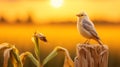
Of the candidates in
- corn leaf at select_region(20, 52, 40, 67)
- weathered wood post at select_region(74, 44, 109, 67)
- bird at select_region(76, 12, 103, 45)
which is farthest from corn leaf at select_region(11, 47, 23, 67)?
bird at select_region(76, 12, 103, 45)

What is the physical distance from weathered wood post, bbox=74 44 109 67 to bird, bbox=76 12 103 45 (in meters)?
0.51

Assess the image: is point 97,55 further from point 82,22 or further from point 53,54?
point 82,22

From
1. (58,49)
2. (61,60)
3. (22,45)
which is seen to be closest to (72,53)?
(61,60)

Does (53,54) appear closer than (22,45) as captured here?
Yes

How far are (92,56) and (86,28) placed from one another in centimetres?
77

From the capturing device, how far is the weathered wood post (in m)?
2.92

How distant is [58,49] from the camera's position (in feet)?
10.8

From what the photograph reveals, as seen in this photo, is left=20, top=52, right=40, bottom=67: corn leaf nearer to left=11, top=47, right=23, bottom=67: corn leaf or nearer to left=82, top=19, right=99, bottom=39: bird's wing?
left=11, top=47, right=23, bottom=67: corn leaf

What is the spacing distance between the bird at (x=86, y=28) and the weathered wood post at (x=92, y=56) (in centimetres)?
51

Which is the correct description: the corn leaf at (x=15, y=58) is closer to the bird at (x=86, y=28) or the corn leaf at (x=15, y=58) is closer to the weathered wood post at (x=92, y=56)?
the weathered wood post at (x=92, y=56)

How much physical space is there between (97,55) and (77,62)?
14 cm

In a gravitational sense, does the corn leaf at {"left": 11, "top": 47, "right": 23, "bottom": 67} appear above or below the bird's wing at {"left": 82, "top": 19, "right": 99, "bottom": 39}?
below

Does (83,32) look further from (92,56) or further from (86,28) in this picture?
(92,56)

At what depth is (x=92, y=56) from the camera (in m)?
2.92
